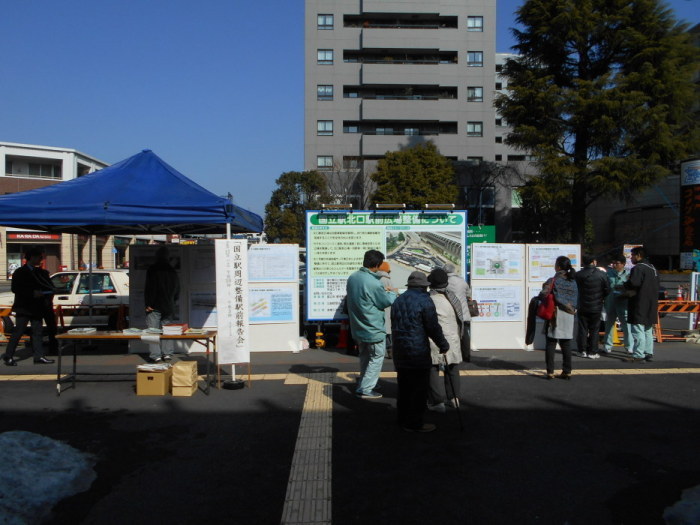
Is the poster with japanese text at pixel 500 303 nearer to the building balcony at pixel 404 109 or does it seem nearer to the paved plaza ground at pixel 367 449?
the paved plaza ground at pixel 367 449

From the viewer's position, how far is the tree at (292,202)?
120ft

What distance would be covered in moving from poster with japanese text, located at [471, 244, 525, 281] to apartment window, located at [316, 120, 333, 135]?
39.9 m

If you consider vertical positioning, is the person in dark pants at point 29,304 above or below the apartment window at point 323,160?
below

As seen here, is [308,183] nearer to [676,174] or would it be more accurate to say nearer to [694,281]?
[676,174]

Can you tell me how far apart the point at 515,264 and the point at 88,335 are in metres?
7.61

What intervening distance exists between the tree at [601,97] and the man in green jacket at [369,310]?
68.2 feet

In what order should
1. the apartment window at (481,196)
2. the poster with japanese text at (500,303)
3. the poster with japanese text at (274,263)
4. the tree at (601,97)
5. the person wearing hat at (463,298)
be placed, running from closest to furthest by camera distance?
the person wearing hat at (463,298)
the poster with japanese text at (274,263)
the poster with japanese text at (500,303)
the tree at (601,97)
the apartment window at (481,196)

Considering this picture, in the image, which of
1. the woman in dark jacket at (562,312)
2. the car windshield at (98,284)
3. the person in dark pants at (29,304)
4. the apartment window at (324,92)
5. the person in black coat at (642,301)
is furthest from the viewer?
the apartment window at (324,92)

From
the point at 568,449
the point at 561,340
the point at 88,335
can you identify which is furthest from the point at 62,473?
the point at 561,340

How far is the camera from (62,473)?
449 cm

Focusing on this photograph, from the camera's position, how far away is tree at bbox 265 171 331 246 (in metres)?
36.6

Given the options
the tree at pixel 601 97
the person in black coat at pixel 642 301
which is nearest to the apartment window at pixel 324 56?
the tree at pixel 601 97

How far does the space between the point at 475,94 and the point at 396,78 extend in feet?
24.5

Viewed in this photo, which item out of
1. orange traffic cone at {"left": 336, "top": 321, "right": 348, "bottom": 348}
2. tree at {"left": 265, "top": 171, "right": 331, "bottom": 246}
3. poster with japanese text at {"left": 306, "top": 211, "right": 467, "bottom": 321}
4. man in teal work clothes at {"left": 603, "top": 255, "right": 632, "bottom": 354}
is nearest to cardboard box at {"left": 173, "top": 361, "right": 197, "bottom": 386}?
poster with japanese text at {"left": 306, "top": 211, "right": 467, "bottom": 321}
